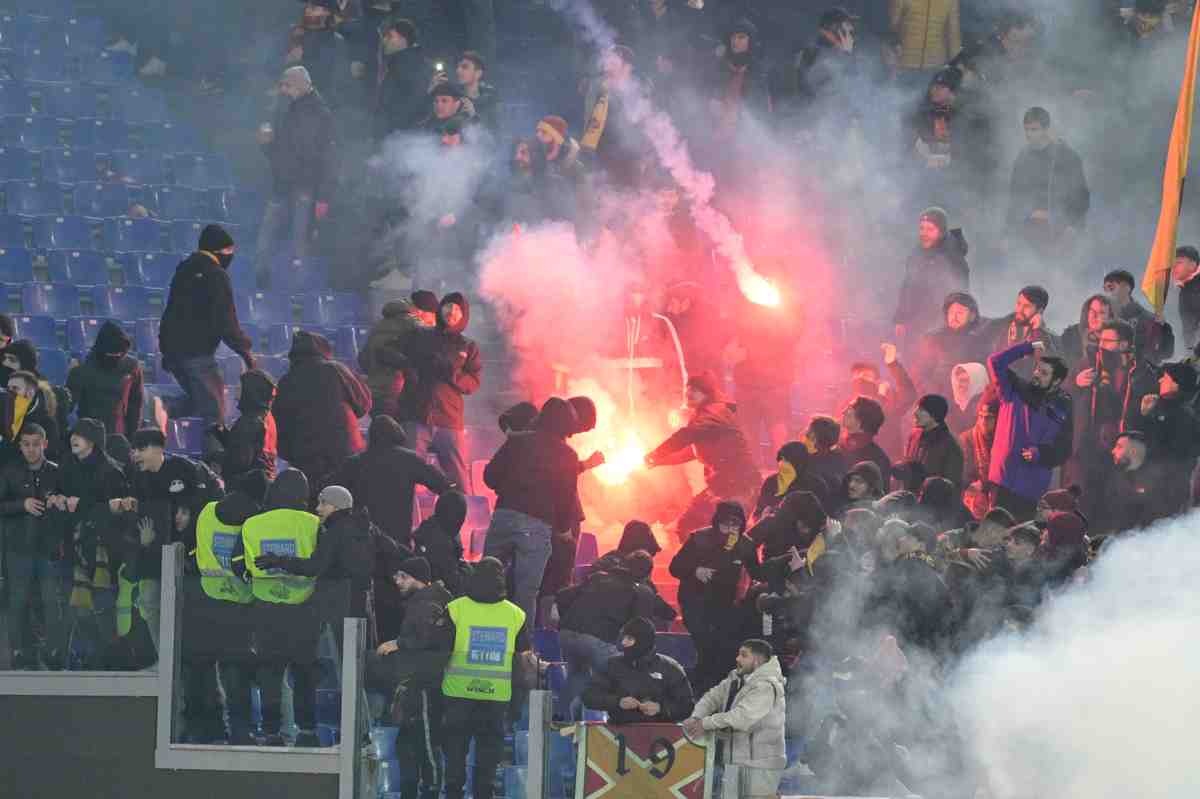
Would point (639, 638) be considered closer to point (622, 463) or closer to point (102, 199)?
point (622, 463)

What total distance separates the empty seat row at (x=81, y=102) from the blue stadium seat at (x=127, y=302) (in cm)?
244

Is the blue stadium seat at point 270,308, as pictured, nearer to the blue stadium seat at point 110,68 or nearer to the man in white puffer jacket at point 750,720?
the blue stadium seat at point 110,68

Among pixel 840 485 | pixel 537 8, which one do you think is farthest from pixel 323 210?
pixel 840 485

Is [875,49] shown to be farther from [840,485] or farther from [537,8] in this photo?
[840,485]

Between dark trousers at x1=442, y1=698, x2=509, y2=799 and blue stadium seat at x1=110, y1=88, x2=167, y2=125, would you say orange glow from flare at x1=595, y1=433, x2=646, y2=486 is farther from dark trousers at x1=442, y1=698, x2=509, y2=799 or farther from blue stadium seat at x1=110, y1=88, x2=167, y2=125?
blue stadium seat at x1=110, y1=88, x2=167, y2=125

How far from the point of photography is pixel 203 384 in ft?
45.7

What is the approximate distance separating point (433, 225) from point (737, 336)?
2.54m

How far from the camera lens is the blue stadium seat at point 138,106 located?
726 inches

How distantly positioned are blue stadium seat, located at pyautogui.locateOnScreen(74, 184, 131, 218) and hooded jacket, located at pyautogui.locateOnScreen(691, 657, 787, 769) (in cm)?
796

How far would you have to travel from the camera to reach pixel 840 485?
496 inches

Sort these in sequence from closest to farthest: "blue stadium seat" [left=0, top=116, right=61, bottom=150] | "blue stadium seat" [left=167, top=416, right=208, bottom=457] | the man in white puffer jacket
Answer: the man in white puffer jacket
"blue stadium seat" [left=167, top=416, right=208, bottom=457]
"blue stadium seat" [left=0, top=116, right=61, bottom=150]

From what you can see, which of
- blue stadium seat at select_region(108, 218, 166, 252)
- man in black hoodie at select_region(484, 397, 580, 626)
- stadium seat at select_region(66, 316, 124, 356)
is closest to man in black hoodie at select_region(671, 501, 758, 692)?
man in black hoodie at select_region(484, 397, 580, 626)

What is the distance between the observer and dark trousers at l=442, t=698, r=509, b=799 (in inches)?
426

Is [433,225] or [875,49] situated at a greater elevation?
[875,49]
